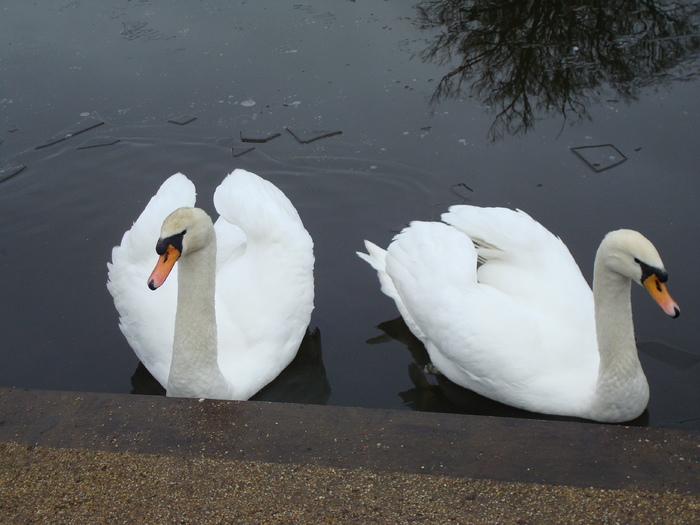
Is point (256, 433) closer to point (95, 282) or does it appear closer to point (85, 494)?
point (85, 494)

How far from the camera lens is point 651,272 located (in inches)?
144

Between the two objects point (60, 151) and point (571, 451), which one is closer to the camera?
point (571, 451)

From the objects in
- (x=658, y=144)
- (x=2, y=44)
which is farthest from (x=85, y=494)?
(x=2, y=44)

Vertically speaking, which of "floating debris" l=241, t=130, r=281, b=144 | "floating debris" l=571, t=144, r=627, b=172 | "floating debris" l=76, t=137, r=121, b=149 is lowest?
"floating debris" l=76, t=137, r=121, b=149

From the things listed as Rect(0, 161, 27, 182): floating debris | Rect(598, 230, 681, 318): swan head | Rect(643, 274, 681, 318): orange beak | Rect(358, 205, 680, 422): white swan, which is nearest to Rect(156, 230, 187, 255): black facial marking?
Rect(358, 205, 680, 422): white swan

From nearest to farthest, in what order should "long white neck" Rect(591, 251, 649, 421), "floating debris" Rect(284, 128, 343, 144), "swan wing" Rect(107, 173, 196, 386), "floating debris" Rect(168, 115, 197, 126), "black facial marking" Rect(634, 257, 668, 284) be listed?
"black facial marking" Rect(634, 257, 668, 284) → "long white neck" Rect(591, 251, 649, 421) → "swan wing" Rect(107, 173, 196, 386) → "floating debris" Rect(284, 128, 343, 144) → "floating debris" Rect(168, 115, 197, 126)

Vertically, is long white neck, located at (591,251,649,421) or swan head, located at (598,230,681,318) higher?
swan head, located at (598,230,681,318)

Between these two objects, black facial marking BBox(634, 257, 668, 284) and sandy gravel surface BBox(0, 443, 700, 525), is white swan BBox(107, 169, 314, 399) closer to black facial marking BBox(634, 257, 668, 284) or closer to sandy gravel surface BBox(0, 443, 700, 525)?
sandy gravel surface BBox(0, 443, 700, 525)

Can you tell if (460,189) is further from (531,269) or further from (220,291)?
(220,291)

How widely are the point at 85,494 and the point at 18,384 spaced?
6.97ft

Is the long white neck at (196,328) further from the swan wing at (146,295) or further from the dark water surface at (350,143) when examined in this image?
the dark water surface at (350,143)

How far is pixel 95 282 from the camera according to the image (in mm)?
5844

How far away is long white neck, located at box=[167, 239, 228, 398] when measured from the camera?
159 inches

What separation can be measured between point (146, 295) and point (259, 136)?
9.66ft
